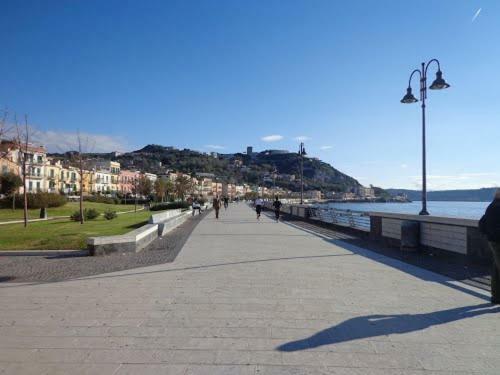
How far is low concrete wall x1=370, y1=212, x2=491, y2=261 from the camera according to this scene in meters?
9.17

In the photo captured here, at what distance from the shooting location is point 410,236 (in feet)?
38.3

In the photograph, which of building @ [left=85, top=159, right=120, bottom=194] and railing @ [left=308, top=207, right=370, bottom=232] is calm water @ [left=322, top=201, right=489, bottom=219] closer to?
railing @ [left=308, top=207, right=370, bottom=232]

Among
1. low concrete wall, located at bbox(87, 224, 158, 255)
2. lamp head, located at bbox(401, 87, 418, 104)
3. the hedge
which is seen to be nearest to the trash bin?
lamp head, located at bbox(401, 87, 418, 104)

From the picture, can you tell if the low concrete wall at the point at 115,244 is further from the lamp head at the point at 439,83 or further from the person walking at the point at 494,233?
the lamp head at the point at 439,83

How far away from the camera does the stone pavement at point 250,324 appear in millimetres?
3895

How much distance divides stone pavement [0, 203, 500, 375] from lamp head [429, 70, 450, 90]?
753cm

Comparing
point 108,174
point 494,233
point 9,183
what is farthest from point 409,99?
point 108,174

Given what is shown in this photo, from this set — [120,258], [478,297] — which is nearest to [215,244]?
[120,258]

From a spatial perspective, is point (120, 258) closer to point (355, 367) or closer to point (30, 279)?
point (30, 279)

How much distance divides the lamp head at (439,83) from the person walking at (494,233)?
353 inches

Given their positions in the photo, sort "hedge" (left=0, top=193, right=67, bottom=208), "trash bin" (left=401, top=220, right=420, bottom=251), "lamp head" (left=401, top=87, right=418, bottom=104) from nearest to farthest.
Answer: "trash bin" (left=401, top=220, right=420, bottom=251)
"lamp head" (left=401, top=87, right=418, bottom=104)
"hedge" (left=0, top=193, right=67, bottom=208)

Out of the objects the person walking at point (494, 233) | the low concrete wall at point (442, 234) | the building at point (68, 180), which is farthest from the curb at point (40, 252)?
the building at point (68, 180)

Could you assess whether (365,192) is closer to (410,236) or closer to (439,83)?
(439,83)

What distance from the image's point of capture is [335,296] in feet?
21.3
